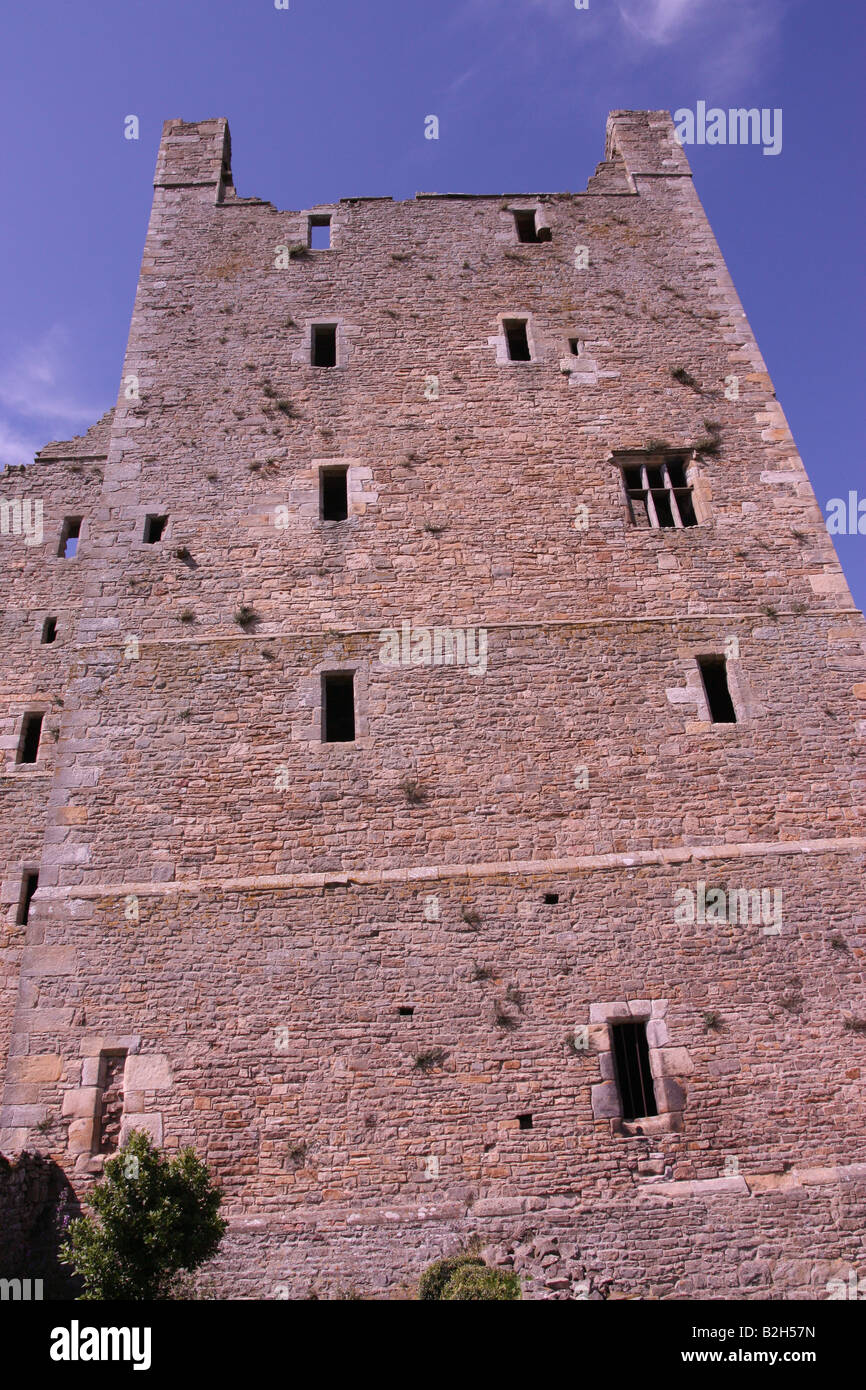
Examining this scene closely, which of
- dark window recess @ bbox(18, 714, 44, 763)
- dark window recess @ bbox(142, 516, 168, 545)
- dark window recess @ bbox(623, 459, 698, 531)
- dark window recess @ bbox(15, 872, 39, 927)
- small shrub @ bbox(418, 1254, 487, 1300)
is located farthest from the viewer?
dark window recess @ bbox(18, 714, 44, 763)

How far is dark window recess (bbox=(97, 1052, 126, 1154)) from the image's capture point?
8.91 metres

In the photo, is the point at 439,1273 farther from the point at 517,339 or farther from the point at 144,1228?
the point at 517,339

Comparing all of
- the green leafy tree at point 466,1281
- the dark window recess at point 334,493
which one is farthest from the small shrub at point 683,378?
the green leafy tree at point 466,1281

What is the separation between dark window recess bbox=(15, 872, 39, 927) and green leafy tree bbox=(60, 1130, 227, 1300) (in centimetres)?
579

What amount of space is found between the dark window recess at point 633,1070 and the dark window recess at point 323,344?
33.8ft

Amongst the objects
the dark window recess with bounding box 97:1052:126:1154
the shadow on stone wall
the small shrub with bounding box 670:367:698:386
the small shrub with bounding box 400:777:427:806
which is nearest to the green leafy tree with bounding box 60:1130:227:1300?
the shadow on stone wall

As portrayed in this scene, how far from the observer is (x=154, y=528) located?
1225 centimetres

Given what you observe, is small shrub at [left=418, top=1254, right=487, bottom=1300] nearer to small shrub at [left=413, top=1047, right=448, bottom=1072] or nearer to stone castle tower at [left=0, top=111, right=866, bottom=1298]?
stone castle tower at [left=0, top=111, right=866, bottom=1298]

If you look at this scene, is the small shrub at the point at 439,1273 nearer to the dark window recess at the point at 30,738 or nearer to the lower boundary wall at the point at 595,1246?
the lower boundary wall at the point at 595,1246

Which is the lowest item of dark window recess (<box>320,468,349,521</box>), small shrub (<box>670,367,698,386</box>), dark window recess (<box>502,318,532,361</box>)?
dark window recess (<box>320,468,349,521</box>)

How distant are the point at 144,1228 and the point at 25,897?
6.89 m

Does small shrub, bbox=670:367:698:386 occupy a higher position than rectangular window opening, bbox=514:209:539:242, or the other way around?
rectangular window opening, bbox=514:209:539:242

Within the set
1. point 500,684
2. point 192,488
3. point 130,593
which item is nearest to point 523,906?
point 500,684

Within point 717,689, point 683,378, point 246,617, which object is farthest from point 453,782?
point 683,378
